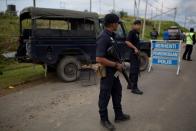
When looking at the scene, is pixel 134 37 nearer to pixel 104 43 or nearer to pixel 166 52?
pixel 104 43

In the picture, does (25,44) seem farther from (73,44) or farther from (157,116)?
(157,116)

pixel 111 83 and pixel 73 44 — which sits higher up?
pixel 73 44

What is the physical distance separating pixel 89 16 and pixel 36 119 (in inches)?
192

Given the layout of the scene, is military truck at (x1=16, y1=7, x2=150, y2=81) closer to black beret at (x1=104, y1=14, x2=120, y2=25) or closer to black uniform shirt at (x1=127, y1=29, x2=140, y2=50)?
black uniform shirt at (x1=127, y1=29, x2=140, y2=50)

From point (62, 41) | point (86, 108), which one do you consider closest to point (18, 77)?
point (62, 41)

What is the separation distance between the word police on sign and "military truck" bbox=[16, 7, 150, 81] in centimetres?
128

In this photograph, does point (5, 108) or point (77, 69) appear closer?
point (5, 108)

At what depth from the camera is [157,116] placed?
5.65 meters

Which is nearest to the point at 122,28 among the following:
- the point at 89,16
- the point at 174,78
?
the point at 89,16

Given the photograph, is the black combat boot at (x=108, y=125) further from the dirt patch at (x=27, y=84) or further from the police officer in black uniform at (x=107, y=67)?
the dirt patch at (x=27, y=84)

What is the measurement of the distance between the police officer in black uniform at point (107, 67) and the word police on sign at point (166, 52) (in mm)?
5869

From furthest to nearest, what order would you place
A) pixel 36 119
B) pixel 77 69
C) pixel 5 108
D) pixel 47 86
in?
1. pixel 77 69
2. pixel 47 86
3. pixel 5 108
4. pixel 36 119

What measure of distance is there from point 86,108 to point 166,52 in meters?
5.45

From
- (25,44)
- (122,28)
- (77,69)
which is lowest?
(77,69)
